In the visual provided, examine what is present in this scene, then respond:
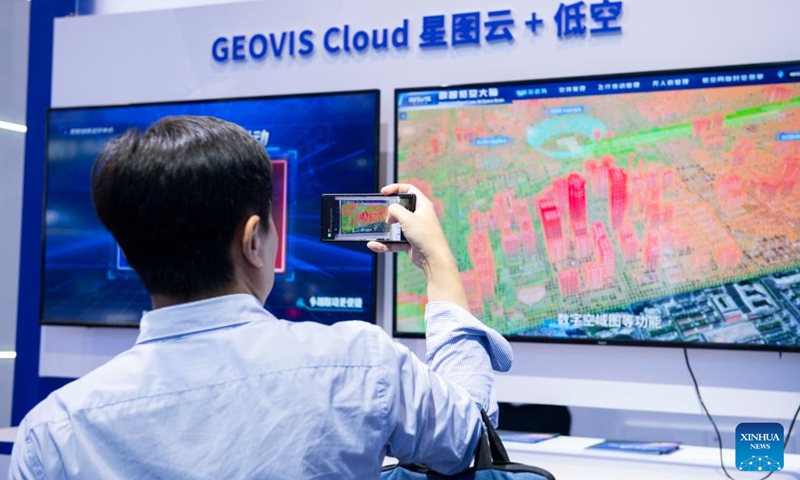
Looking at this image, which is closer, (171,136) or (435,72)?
(171,136)

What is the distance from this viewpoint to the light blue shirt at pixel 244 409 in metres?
0.94

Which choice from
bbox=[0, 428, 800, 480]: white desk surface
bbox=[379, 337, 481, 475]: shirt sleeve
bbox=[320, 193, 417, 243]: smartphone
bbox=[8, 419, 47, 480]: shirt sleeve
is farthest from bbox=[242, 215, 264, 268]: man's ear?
bbox=[0, 428, 800, 480]: white desk surface

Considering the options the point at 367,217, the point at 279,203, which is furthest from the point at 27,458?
the point at 279,203

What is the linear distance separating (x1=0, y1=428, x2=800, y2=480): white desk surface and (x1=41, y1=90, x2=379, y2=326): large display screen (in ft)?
2.55

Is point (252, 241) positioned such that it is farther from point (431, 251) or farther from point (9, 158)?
point (9, 158)

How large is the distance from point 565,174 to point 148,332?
2127 mm

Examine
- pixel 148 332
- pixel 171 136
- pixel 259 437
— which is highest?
pixel 171 136

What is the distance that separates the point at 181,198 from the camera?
0.99 m

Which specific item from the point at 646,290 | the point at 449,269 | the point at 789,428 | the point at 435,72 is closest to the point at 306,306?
the point at 435,72

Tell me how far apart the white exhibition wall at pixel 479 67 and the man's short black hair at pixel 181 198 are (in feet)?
7.12

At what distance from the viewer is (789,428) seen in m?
2.76

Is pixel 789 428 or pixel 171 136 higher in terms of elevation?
pixel 171 136

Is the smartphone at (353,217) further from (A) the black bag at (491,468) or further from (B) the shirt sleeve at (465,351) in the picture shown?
(A) the black bag at (491,468)

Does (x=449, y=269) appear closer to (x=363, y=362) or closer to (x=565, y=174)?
(x=363, y=362)
